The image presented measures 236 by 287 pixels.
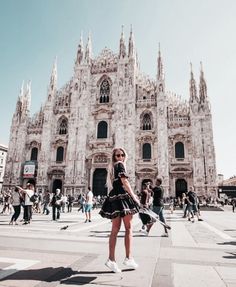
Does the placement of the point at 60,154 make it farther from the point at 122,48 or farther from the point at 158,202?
the point at 158,202

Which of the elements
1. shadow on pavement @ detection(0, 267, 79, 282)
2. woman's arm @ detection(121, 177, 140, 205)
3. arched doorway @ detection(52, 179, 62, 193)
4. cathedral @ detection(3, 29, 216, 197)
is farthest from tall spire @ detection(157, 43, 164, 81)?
shadow on pavement @ detection(0, 267, 79, 282)

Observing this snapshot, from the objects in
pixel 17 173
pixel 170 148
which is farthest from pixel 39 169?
pixel 170 148

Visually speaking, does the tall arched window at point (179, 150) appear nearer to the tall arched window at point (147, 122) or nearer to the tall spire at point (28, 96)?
the tall arched window at point (147, 122)

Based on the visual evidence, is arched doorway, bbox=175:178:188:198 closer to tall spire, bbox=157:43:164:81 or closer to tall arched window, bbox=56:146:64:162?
tall spire, bbox=157:43:164:81

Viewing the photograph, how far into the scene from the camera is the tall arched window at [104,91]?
100 feet

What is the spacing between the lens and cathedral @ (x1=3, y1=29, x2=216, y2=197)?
26.4 m

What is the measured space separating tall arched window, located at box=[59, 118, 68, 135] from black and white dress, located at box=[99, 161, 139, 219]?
2798cm

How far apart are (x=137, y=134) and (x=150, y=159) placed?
129 inches

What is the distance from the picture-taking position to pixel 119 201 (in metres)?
3.32

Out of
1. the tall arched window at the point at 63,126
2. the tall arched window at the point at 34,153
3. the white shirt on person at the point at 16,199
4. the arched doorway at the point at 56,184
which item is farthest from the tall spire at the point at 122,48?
the white shirt on person at the point at 16,199

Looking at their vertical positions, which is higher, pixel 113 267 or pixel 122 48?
pixel 122 48

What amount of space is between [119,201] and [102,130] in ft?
86.7

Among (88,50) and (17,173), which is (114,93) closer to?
(88,50)

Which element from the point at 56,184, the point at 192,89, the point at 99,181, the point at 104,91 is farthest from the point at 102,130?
the point at 192,89
